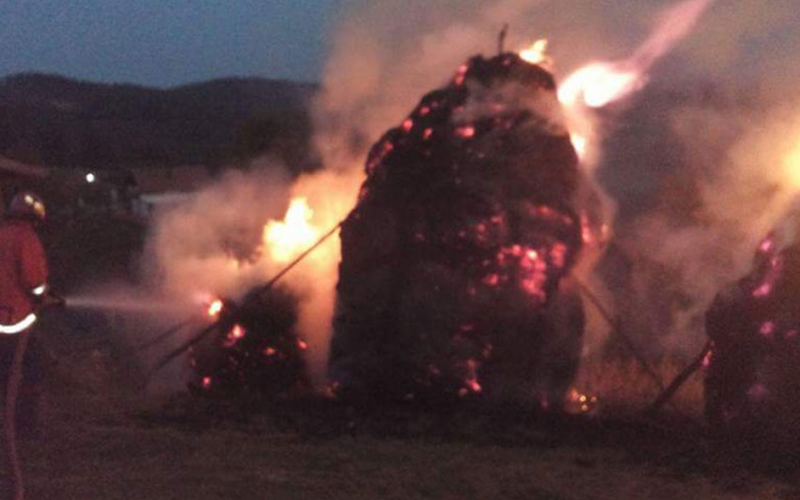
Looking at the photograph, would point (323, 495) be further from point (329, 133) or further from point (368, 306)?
point (329, 133)

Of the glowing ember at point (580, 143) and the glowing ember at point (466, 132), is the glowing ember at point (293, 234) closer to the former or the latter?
the glowing ember at point (466, 132)

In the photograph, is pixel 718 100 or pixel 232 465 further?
pixel 718 100

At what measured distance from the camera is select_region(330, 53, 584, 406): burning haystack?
10914mm

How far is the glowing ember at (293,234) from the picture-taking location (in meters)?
13.8

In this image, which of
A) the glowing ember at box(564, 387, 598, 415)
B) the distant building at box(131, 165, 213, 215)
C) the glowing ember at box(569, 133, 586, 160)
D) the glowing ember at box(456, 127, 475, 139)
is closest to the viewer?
the glowing ember at box(564, 387, 598, 415)

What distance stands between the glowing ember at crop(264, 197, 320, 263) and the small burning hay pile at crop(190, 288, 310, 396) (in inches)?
38.9

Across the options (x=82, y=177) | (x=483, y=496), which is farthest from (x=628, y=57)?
(x=82, y=177)

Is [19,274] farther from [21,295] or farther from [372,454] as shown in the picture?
[372,454]

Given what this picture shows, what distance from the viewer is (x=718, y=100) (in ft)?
57.9

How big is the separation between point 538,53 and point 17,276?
5846mm

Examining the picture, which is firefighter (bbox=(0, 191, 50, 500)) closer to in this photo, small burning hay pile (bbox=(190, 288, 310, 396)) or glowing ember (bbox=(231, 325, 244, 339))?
small burning hay pile (bbox=(190, 288, 310, 396))

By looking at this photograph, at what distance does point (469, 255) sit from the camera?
11.0m

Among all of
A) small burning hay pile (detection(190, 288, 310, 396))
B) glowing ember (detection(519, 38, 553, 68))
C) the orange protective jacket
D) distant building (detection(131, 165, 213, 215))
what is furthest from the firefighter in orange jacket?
distant building (detection(131, 165, 213, 215))

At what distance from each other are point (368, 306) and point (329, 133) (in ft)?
12.7
